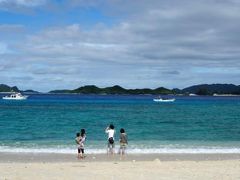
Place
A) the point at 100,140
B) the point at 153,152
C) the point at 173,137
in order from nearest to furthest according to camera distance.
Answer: the point at 153,152 < the point at 100,140 < the point at 173,137

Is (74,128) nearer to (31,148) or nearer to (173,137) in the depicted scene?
(173,137)

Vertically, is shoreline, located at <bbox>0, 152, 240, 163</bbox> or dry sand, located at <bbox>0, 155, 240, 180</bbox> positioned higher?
dry sand, located at <bbox>0, 155, 240, 180</bbox>

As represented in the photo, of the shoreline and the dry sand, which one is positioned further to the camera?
the shoreline

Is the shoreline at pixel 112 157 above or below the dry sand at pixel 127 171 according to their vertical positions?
below

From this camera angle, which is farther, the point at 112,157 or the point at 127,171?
the point at 112,157

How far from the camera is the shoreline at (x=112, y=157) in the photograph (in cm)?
2280

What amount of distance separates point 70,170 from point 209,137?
23.6 metres

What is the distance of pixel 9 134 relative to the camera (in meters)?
39.6

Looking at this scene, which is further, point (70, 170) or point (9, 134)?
point (9, 134)

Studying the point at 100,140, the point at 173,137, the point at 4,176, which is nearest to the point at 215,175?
the point at 4,176

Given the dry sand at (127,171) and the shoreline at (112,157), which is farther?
the shoreline at (112,157)

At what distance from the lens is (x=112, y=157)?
24.0 metres

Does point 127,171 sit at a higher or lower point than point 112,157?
higher

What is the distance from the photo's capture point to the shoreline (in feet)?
74.8
